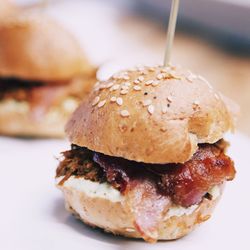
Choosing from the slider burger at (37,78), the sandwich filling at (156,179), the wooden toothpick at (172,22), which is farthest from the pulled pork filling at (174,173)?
the slider burger at (37,78)

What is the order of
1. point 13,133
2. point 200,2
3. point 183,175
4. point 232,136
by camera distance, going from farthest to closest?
point 200,2 < point 13,133 < point 232,136 < point 183,175

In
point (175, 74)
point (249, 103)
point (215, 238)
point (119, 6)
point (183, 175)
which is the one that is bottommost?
point (119, 6)

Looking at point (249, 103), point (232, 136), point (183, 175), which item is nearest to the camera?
Answer: point (183, 175)

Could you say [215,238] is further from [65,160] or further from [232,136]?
[232,136]

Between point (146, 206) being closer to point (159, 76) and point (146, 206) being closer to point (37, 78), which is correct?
point (159, 76)

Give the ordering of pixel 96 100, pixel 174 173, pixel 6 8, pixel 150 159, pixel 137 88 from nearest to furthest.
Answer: pixel 150 159, pixel 174 173, pixel 137 88, pixel 96 100, pixel 6 8

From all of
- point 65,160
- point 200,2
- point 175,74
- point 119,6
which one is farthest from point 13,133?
point 119,6

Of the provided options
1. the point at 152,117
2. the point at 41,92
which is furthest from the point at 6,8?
the point at 152,117
